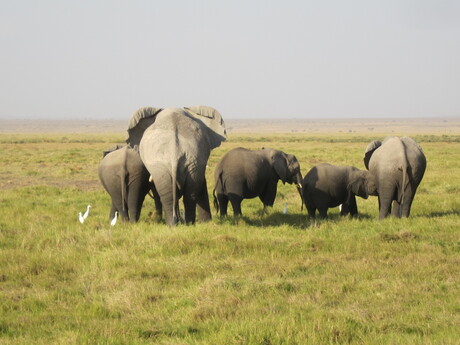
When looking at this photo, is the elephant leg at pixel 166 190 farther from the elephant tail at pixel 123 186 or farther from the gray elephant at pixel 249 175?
the gray elephant at pixel 249 175

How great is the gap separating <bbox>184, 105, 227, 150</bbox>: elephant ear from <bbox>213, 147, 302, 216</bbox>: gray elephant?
1.49 meters

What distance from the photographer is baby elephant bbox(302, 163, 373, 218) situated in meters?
13.6

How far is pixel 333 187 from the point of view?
13555 mm

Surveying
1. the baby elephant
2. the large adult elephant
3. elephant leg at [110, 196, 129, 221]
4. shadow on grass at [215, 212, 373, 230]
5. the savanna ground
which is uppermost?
the large adult elephant

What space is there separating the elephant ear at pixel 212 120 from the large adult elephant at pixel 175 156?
0.06 metres

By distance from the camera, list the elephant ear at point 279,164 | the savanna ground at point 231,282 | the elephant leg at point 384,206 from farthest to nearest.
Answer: the elephant ear at point 279,164, the elephant leg at point 384,206, the savanna ground at point 231,282

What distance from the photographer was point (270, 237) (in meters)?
10.6

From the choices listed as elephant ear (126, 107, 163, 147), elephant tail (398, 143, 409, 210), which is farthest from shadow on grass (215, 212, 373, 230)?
elephant ear (126, 107, 163, 147)

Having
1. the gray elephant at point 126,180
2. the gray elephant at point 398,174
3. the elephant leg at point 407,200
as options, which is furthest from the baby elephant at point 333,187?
the gray elephant at point 126,180

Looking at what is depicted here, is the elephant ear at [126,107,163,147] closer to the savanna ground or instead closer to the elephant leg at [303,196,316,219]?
the savanna ground

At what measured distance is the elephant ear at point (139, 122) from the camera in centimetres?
1230

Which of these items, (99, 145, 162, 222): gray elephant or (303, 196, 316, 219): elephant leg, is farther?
(303, 196, 316, 219): elephant leg

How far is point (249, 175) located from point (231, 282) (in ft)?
20.7

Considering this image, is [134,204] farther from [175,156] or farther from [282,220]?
[282,220]
